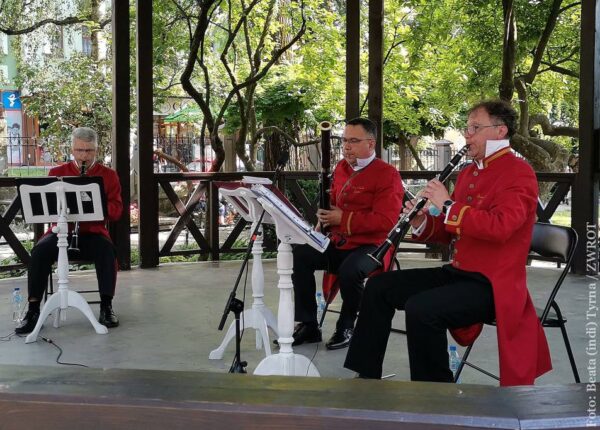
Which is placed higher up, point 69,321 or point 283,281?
point 283,281

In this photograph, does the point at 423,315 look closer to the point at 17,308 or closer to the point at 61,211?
the point at 61,211

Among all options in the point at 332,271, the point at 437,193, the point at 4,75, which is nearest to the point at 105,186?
the point at 332,271

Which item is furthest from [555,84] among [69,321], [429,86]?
[69,321]

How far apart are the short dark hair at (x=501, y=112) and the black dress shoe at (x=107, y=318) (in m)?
2.80

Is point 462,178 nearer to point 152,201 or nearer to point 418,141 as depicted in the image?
point 152,201

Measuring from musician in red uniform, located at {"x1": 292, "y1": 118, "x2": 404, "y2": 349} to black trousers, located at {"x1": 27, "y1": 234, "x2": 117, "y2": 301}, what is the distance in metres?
1.30

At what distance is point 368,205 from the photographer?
4.28 metres

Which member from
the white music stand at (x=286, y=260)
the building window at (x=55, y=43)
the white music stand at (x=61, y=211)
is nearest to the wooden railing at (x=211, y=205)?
the white music stand at (x=61, y=211)

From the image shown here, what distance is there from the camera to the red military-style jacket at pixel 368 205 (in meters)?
4.17

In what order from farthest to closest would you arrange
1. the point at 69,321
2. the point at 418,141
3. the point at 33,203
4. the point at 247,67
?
1. the point at 418,141
2. the point at 247,67
3. the point at 69,321
4. the point at 33,203

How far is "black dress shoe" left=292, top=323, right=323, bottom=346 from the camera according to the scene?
14.3 feet

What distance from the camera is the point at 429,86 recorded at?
11461mm

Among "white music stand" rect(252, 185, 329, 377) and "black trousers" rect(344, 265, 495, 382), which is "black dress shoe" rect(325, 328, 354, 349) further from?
"black trousers" rect(344, 265, 495, 382)

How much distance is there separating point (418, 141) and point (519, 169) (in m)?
13.7
